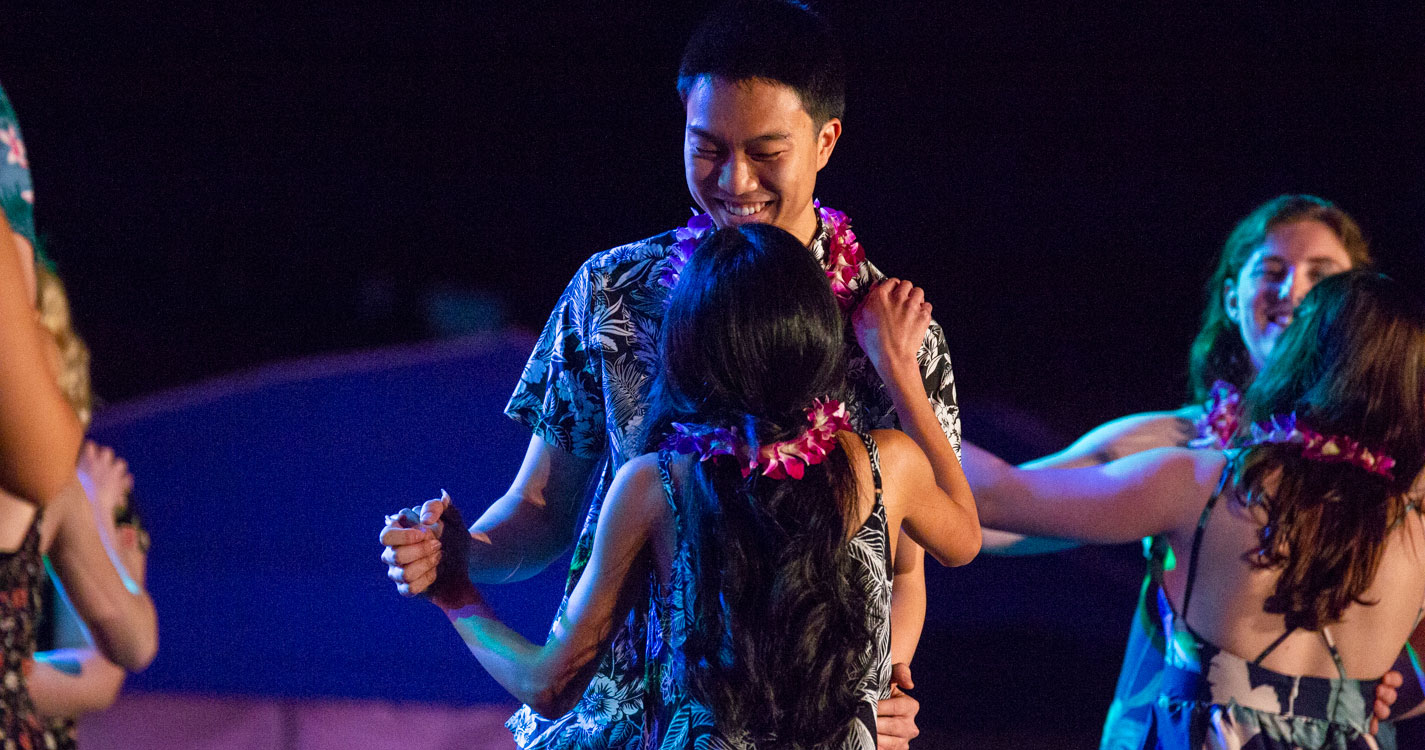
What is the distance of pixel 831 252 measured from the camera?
65.2 inches

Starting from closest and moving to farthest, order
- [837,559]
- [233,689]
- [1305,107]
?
[837,559] → [233,689] → [1305,107]

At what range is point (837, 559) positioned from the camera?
1.30 meters

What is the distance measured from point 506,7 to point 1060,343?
6.51 feet

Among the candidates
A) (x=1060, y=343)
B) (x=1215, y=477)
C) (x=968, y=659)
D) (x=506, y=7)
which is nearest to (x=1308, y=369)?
(x=1215, y=477)

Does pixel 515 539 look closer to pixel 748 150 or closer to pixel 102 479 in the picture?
pixel 748 150

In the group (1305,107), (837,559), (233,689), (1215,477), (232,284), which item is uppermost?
(1305,107)

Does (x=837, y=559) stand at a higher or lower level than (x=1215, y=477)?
higher

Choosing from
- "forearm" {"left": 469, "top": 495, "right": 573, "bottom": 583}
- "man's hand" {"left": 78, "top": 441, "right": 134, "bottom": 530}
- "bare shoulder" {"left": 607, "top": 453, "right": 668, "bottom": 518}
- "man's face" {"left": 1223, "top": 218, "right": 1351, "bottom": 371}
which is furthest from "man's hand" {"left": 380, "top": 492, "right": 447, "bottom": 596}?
"man's face" {"left": 1223, "top": 218, "right": 1351, "bottom": 371}

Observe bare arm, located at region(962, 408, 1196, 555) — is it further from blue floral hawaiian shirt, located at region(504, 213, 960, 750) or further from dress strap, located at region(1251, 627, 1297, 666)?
blue floral hawaiian shirt, located at region(504, 213, 960, 750)

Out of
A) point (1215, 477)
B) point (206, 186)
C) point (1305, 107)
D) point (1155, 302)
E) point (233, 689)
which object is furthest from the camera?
point (206, 186)

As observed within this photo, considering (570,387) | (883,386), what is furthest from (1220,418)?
(570,387)

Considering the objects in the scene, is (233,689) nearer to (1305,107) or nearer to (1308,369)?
(1308,369)

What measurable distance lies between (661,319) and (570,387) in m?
0.15

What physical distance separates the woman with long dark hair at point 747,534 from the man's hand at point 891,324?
0.57 ft
